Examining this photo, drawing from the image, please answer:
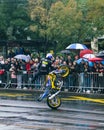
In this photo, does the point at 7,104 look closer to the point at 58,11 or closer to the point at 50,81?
the point at 50,81

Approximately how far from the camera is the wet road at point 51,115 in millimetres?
13062

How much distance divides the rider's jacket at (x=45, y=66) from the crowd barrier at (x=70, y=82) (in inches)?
30.5

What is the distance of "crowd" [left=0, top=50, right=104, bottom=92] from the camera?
2349cm

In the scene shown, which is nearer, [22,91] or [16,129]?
[16,129]

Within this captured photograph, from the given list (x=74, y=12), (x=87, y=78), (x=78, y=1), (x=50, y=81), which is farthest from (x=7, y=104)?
(x=78, y=1)

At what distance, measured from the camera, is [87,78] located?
78.0 ft

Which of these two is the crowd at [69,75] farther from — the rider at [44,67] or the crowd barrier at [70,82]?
the rider at [44,67]

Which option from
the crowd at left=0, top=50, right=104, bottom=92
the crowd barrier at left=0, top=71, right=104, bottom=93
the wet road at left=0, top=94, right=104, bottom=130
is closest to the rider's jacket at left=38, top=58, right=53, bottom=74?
the crowd at left=0, top=50, right=104, bottom=92

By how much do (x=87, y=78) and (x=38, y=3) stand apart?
16743mm

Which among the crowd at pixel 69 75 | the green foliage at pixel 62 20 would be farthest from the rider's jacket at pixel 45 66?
the green foliage at pixel 62 20

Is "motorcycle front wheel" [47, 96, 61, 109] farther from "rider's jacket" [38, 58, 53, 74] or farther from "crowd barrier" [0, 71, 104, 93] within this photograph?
"crowd barrier" [0, 71, 104, 93]

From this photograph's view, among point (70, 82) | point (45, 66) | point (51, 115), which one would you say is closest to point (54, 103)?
point (51, 115)

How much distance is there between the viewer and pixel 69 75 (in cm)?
2408

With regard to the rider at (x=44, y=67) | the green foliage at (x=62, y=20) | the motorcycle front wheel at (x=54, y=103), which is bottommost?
the motorcycle front wheel at (x=54, y=103)
